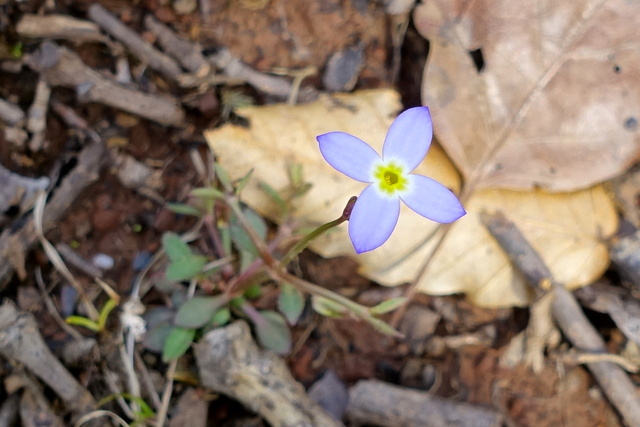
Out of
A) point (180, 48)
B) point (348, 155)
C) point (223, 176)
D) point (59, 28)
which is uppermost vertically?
point (348, 155)

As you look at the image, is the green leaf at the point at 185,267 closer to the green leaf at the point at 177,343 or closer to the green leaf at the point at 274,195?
the green leaf at the point at 177,343

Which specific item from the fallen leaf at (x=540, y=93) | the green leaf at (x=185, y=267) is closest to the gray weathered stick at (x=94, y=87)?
the green leaf at (x=185, y=267)

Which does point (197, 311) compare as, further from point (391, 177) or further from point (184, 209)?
point (391, 177)

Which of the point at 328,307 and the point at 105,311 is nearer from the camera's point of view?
the point at 328,307

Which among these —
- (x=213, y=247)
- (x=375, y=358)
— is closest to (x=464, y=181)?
(x=375, y=358)

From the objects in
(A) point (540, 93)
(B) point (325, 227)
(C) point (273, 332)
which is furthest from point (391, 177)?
(A) point (540, 93)

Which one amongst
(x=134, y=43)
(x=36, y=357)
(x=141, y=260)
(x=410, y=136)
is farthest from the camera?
(x=134, y=43)
